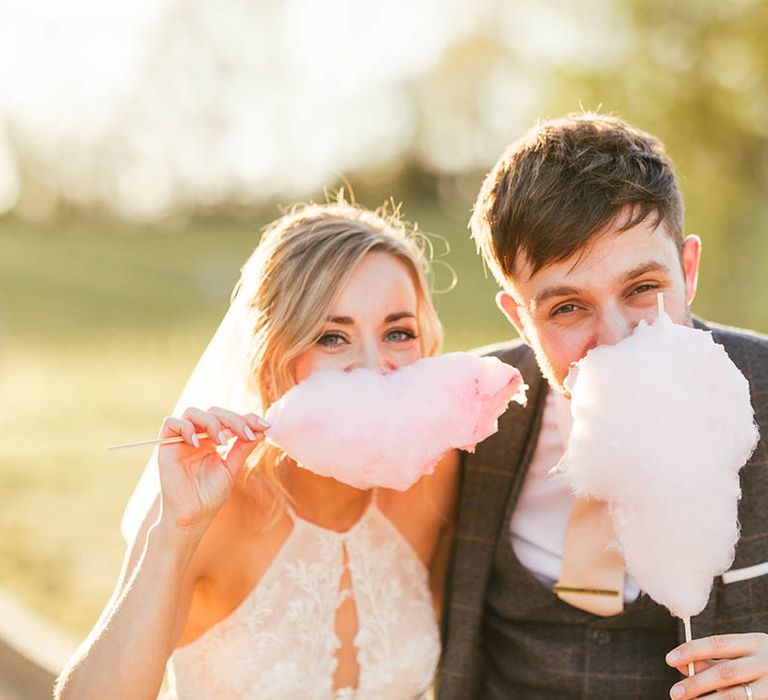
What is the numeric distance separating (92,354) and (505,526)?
1761cm

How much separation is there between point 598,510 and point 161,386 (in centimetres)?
1340

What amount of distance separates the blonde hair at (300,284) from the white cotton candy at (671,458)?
899 millimetres

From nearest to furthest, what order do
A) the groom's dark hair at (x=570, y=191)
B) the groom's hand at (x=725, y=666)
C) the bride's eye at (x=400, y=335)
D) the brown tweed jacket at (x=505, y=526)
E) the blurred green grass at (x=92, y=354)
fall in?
the groom's hand at (x=725, y=666)
the groom's dark hair at (x=570, y=191)
the brown tweed jacket at (x=505, y=526)
the bride's eye at (x=400, y=335)
the blurred green grass at (x=92, y=354)

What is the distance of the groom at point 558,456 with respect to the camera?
265 cm

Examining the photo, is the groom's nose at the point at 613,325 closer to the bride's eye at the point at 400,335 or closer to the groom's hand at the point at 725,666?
the bride's eye at the point at 400,335

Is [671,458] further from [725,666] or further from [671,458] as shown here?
[725,666]

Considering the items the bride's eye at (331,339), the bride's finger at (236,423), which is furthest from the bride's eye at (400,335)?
the bride's finger at (236,423)

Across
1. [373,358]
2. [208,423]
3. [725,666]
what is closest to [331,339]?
[373,358]

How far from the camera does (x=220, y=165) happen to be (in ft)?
119

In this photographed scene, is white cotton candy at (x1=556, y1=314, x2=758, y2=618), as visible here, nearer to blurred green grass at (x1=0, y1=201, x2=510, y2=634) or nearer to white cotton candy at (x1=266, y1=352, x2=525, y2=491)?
white cotton candy at (x1=266, y1=352, x2=525, y2=491)

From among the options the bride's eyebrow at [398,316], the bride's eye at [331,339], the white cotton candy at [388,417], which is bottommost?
the white cotton candy at [388,417]

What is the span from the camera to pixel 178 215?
117ft

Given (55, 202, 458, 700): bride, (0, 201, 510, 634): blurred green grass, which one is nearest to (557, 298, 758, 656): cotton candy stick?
(55, 202, 458, 700): bride

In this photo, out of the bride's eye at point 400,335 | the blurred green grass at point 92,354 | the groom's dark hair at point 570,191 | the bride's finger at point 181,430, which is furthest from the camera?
the blurred green grass at point 92,354
